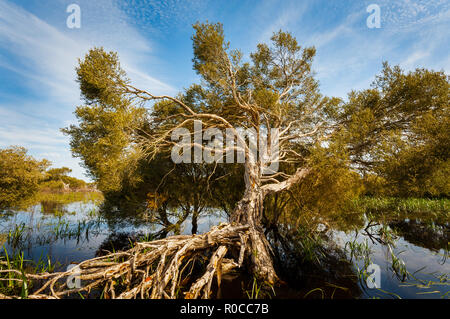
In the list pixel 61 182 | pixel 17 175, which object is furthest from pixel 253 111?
pixel 61 182

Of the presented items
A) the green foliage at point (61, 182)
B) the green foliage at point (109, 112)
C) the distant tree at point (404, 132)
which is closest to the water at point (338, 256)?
the distant tree at point (404, 132)

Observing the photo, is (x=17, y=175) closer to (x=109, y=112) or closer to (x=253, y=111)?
(x=109, y=112)

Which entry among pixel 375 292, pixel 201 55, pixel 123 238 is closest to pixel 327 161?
pixel 375 292

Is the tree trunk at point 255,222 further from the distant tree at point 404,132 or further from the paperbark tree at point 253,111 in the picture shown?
the distant tree at point 404,132

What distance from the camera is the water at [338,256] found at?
15.0ft

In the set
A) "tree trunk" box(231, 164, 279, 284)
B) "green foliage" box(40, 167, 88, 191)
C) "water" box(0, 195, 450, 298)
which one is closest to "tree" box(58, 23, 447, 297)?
"tree trunk" box(231, 164, 279, 284)

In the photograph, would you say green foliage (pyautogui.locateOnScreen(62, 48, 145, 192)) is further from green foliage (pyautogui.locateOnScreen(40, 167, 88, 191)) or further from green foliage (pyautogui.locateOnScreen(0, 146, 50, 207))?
green foliage (pyautogui.locateOnScreen(40, 167, 88, 191))

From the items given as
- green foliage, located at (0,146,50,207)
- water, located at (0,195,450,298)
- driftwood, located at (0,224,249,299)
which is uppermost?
green foliage, located at (0,146,50,207)

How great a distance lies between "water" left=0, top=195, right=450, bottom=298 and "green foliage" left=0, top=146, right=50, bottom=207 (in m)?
1.36

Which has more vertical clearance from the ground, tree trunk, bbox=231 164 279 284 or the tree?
the tree

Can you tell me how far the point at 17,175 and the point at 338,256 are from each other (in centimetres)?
1433

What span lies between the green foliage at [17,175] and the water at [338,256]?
1357mm

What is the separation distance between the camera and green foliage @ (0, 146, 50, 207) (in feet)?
25.4

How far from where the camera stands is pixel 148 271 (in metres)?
3.76
